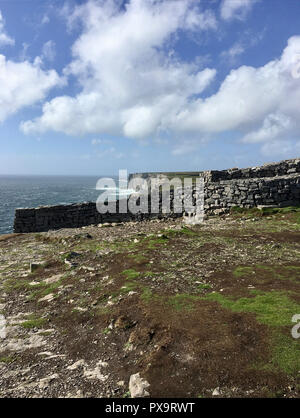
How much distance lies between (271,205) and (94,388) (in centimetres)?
1799

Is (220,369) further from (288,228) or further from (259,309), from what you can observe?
(288,228)

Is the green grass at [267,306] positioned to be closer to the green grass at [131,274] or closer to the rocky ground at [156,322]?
the rocky ground at [156,322]

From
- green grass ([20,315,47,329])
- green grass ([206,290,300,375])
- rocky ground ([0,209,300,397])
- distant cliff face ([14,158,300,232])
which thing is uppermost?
distant cliff face ([14,158,300,232])

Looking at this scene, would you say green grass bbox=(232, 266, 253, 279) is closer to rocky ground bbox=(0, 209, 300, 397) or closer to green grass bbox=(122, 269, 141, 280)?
rocky ground bbox=(0, 209, 300, 397)

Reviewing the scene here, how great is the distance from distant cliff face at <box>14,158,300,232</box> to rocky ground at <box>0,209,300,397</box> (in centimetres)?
799

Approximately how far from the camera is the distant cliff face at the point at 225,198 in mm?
19469

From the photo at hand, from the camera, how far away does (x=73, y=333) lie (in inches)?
247

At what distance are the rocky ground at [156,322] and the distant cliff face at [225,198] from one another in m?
7.99

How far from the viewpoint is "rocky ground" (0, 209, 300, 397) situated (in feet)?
14.2

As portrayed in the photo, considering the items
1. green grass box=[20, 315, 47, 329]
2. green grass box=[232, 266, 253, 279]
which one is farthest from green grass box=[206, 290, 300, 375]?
green grass box=[20, 315, 47, 329]

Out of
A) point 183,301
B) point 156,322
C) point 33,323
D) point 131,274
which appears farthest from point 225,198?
point 33,323

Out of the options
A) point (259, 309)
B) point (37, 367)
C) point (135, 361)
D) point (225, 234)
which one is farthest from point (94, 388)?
point (225, 234)

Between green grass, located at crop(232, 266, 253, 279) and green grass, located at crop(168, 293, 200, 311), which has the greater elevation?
green grass, located at crop(232, 266, 253, 279)
